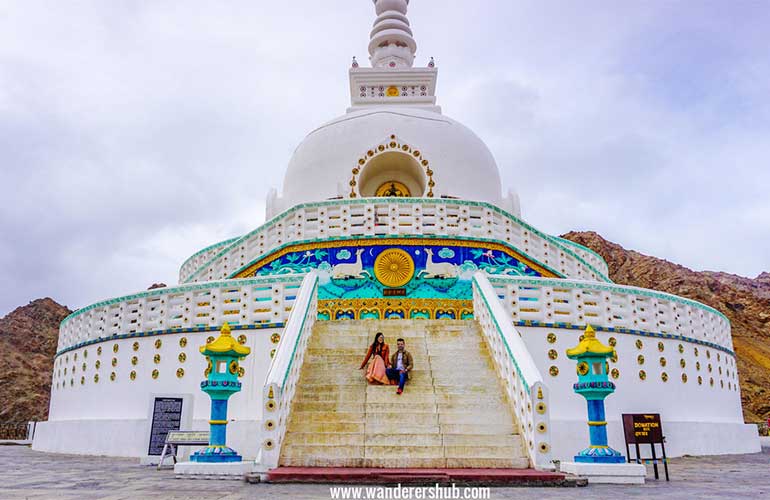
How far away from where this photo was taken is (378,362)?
30.8 ft

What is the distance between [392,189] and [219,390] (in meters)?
12.0

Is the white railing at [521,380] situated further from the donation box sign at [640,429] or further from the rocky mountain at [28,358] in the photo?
the rocky mountain at [28,358]

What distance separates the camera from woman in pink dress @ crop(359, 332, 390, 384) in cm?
924

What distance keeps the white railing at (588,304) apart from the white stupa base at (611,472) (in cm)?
437

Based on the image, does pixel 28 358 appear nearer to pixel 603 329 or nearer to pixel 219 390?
pixel 219 390

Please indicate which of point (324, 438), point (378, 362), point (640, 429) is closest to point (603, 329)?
point (640, 429)

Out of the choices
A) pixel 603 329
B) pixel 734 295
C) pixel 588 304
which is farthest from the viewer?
pixel 734 295

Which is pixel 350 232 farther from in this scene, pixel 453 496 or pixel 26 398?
pixel 26 398

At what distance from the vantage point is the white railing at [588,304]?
11648 mm

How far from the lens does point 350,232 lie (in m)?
14.1

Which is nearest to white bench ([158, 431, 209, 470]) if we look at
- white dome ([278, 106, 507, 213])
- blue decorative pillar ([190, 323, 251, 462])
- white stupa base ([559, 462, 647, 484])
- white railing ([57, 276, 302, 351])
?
blue decorative pillar ([190, 323, 251, 462])

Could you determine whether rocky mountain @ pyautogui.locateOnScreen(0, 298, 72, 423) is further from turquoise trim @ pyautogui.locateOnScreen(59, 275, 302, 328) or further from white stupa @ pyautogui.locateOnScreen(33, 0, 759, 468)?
turquoise trim @ pyautogui.locateOnScreen(59, 275, 302, 328)

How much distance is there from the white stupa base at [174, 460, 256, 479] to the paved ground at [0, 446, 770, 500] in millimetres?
169

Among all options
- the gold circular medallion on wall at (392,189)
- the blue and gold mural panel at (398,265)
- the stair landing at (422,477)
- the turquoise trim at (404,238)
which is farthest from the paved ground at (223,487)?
the gold circular medallion on wall at (392,189)
